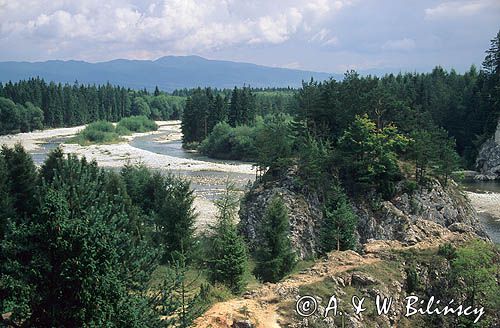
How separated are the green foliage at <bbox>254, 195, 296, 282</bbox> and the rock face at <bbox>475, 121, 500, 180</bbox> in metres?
52.7

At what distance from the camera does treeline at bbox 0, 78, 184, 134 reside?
116 metres

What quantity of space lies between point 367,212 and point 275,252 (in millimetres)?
14243

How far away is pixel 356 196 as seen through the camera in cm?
3741

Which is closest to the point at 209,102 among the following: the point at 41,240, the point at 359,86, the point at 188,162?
the point at 188,162

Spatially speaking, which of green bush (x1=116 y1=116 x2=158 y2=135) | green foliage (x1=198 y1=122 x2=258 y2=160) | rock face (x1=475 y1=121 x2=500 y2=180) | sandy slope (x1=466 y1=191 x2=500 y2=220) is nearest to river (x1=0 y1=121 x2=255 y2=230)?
green foliage (x1=198 y1=122 x2=258 y2=160)

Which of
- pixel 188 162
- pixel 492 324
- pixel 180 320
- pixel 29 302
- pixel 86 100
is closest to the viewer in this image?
pixel 29 302

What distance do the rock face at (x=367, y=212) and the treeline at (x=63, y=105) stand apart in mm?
Result: 93142

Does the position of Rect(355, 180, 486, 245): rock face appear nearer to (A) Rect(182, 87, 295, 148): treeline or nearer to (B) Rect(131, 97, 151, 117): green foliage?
(A) Rect(182, 87, 295, 148): treeline

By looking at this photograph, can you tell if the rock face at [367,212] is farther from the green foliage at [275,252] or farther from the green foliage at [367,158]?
the green foliage at [275,252]

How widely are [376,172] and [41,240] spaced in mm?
29726

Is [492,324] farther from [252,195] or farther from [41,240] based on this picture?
[252,195]

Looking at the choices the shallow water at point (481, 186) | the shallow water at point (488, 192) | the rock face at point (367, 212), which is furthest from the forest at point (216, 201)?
the shallow water at point (481, 186)

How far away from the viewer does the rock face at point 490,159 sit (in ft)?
224

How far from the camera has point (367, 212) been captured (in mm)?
35906
